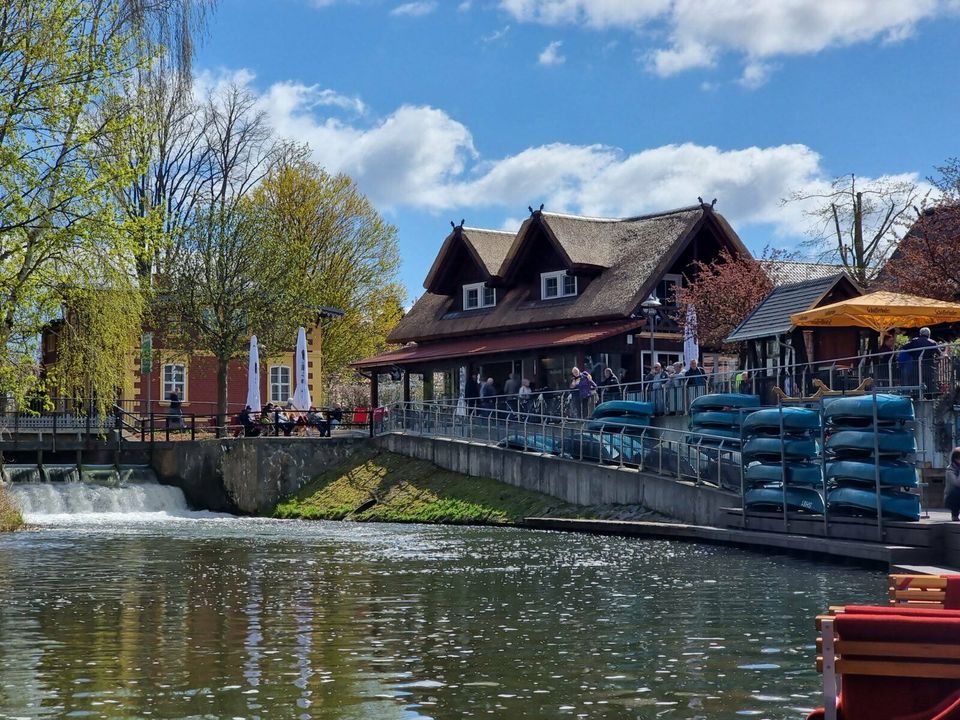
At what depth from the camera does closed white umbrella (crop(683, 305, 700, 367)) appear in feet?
121

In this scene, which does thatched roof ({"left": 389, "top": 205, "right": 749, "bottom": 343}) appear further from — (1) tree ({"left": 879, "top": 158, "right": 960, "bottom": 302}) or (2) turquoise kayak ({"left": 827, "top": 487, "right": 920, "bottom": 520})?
(2) turquoise kayak ({"left": 827, "top": 487, "right": 920, "bottom": 520})

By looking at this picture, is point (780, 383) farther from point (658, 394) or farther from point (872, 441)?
point (872, 441)

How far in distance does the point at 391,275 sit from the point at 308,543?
1467 inches

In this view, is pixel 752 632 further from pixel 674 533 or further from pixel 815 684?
pixel 674 533

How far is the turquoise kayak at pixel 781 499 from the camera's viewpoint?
23844mm

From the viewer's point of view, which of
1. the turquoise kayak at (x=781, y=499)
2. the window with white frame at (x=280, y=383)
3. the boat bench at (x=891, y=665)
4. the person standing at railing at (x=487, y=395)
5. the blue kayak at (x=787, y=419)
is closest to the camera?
the boat bench at (x=891, y=665)

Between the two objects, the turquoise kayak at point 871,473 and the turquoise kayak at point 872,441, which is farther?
the turquoise kayak at point 872,441

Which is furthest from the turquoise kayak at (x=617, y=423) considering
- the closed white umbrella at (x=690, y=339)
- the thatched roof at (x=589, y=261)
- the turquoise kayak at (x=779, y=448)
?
the thatched roof at (x=589, y=261)

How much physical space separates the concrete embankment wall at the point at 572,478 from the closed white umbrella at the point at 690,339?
17.3ft

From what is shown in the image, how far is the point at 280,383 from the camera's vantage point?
57.1 meters

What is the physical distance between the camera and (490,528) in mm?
31266

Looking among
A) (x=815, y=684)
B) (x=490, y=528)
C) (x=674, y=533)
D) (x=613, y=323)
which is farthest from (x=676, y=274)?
(x=815, y=684)

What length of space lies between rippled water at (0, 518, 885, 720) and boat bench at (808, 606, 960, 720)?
→ 7.99 ft

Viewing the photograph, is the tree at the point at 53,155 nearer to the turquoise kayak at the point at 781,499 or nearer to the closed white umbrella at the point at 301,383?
the turquoise kayak at the point at 781,499
